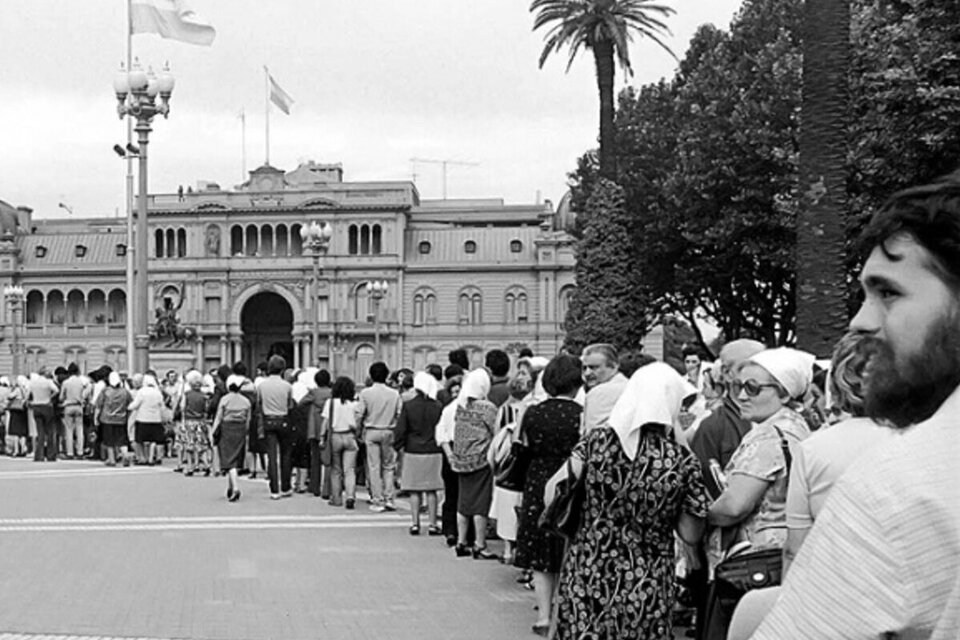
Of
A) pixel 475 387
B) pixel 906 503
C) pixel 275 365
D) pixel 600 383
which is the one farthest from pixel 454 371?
pixel 906 503

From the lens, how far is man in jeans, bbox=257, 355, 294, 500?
1772 cm

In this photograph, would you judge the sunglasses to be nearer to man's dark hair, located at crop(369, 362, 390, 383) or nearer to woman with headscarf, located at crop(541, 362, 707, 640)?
woman with headscarf, located at crop(541, 362, 707, 640)

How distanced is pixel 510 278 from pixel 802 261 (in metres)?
65.3

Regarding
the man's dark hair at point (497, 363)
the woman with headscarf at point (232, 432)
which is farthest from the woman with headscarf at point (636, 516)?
the woman with headscarf at point (232, 432)

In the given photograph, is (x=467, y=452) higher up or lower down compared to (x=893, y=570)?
lower down

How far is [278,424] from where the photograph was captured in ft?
58.9

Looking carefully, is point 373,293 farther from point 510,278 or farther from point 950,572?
point 950,572

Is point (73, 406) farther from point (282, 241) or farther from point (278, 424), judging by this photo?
point (282, 241)

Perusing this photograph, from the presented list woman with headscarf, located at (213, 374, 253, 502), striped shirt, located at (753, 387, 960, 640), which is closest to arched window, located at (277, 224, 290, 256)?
woman with headscarf, located at (213, 374, 253, 502)

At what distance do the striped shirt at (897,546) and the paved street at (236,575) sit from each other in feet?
23.9

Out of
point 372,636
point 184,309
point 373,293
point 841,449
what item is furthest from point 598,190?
point 184,309

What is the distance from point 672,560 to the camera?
5941 mm

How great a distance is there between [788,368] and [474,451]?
21.5 ft

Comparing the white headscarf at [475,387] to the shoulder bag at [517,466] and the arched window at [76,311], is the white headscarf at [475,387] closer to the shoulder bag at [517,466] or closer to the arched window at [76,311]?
the shoulder bag at [517,466]
